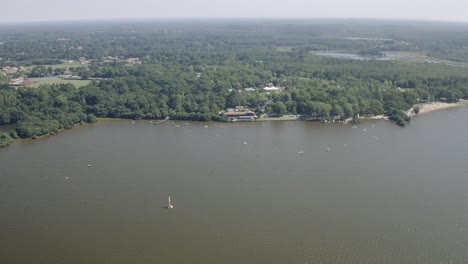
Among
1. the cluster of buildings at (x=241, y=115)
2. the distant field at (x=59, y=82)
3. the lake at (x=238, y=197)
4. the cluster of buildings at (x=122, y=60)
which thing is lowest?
the lake at (x=238, y=197)

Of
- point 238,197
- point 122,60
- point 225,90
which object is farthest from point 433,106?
point 122,60

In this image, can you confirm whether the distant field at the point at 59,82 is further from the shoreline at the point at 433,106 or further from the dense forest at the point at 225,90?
the shoreline at the point at 433,106

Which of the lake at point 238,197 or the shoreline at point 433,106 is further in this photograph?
the shoreline at point 433,106

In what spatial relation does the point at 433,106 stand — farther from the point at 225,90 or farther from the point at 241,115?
the point at 225,90

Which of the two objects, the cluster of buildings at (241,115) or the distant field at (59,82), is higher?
the distant field at (59,82)

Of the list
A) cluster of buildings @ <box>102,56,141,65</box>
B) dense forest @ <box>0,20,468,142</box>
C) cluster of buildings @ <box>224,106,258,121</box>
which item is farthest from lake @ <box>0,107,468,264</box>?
cluster of buildings @ <box>102,56,141,65</box>

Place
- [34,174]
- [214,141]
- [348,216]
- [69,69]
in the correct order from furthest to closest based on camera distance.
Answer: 1. [69,69]
2. [214,141]
3. [34,174]
4. [348,216]

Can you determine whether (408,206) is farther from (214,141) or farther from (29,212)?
(29,212)

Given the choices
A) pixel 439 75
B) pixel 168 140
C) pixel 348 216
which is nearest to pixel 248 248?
pixel 348 216

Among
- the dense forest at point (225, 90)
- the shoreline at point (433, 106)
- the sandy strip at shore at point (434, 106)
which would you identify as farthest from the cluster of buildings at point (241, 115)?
the sandy strip at shore at point (434, 106)
